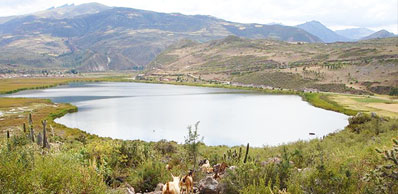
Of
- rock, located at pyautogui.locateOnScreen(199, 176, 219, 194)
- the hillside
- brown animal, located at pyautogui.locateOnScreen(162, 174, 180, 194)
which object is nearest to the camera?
brown animal, located at pyautogui.locateOnScreen(162, 174, 180, 194)

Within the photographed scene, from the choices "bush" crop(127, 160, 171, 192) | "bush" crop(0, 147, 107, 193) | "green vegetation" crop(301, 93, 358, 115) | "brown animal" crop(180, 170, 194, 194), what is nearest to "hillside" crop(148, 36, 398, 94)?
"green vegetation" crop(301, 93, 358, 115)

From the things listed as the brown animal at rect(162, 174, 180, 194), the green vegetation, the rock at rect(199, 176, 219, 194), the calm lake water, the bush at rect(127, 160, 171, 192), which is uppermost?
the brown animal at rect(162, 174, 180, 194)

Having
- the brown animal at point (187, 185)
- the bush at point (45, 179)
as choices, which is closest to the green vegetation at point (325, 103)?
the brown animal at point (187, 185)

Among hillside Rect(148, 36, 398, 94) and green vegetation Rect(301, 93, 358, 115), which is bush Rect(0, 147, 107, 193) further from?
hillside Rect(148, 36, 398, 94)

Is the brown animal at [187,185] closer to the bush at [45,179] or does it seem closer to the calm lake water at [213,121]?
the bush at [45,179]

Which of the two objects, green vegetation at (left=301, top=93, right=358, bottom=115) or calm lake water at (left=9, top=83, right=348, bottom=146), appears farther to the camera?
green vegetation at (left=301, top=93, right=358, bottom=115)

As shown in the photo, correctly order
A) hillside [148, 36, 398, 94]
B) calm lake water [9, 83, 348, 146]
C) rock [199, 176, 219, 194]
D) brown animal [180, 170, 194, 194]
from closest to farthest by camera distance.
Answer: brown animal [180, 170, 194, 194], rock [199, 176, 219, 194], calm lake water [9, 83, 348, 146], hillside [148, 36, 398, 94]

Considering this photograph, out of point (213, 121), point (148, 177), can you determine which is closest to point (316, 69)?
point (213, 121)

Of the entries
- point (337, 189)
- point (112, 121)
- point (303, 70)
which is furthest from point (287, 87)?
point (337, 189)

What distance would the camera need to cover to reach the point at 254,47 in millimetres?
184000

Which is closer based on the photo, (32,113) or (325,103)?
(32,113)

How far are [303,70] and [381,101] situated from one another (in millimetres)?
43324

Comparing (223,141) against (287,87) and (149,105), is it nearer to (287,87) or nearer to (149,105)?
(149,105)

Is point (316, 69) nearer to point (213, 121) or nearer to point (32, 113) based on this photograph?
point (213, 121)
